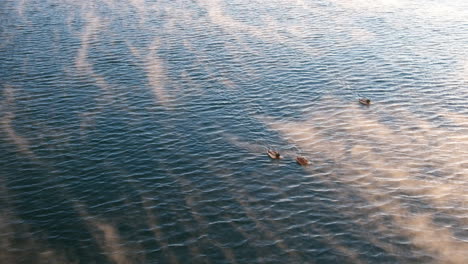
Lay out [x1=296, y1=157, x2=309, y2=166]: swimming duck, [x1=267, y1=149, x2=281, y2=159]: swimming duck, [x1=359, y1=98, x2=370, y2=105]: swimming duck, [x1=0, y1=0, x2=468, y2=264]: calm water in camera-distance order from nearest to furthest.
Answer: [x1=0, y1=0, x2=468, y2=264]: calm water, [x1=296, y1=157, x2=309, y2=166]: swimming duck, [x1=267, y1=149, x2=281, y2=159]: swimming duck, [x1=359, y1=98, x2=370, y2=105]: swimming duck

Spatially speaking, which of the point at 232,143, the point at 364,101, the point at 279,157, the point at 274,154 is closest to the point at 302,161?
the point at 279,157

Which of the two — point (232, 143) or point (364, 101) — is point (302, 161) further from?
point (364, 101)

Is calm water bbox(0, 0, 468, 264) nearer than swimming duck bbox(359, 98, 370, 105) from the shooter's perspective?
Yes

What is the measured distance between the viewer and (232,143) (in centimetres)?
Result: 3859

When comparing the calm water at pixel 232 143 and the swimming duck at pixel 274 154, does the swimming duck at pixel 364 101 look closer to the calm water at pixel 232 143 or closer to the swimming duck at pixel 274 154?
the calm water at pixel 232 143

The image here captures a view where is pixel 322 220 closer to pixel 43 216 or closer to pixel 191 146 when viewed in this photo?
pixel 191 146

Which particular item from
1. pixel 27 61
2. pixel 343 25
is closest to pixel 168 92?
pixel 27 61

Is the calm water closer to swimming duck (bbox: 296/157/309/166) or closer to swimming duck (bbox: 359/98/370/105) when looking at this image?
swimming duck (bbox: 296/157/309/166)

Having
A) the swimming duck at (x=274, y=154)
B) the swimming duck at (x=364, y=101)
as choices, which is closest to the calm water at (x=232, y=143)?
the swimming duck at (x=274, y=154)

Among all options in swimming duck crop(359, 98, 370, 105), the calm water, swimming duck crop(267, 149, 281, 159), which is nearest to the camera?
the calm water

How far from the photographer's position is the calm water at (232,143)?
28.1 m

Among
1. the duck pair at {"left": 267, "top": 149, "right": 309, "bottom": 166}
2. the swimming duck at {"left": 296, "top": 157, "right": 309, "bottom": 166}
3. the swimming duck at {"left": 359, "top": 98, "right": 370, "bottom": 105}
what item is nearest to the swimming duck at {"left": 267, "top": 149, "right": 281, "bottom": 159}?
the duck pair at {"left": 267, "top": 149, "right": 309, "bottom": 166}

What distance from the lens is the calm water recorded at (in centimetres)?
2811

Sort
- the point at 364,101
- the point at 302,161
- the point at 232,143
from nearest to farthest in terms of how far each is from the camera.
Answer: the point at 302,161 → the point at 232,143 → the point at 364,101
